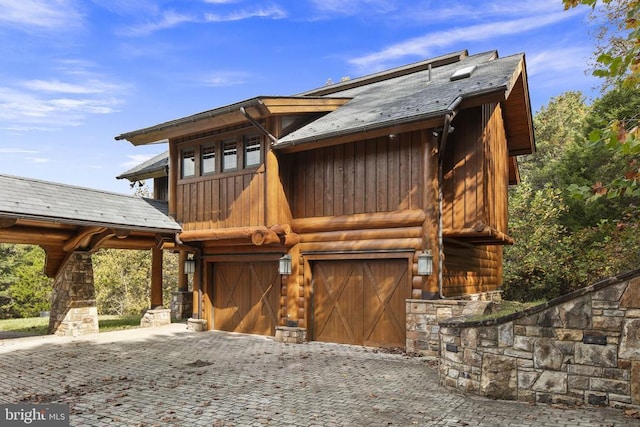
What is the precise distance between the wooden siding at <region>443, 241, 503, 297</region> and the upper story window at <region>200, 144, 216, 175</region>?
630cm

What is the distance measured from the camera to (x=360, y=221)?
9.80 m

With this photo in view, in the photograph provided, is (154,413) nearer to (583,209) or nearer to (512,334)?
(512,334)

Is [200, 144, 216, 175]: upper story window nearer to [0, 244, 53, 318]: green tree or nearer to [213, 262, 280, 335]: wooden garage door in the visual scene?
[213, 262, 280, 335]: wooden garage door

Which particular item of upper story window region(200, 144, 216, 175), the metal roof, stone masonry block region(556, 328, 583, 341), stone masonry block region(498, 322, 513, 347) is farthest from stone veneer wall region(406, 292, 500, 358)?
the metal roof

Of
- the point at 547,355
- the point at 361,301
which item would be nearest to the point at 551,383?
the point at 547,355

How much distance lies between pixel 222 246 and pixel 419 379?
708 cm

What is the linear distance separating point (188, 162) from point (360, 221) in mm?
5463

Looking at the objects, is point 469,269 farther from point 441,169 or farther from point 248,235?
point 248,235

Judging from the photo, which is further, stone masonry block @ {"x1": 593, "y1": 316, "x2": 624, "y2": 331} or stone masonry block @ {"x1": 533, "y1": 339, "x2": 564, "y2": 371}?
stone masonry block @ {"x1": 533, "y1": 339, "x2": 564, "y2": 371}

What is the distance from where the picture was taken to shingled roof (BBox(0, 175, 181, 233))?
9.52 metres

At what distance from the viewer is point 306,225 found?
10.5 meters

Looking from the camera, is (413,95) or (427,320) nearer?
(427,320)

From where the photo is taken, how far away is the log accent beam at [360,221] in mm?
9156

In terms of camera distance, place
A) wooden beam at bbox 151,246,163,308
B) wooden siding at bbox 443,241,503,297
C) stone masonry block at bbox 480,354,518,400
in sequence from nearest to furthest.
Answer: stone masonry block at bbox 480,354,518,400, wooden siding at bbox 443,241,503,297, wooden beam at bbox 151,246,163,308
